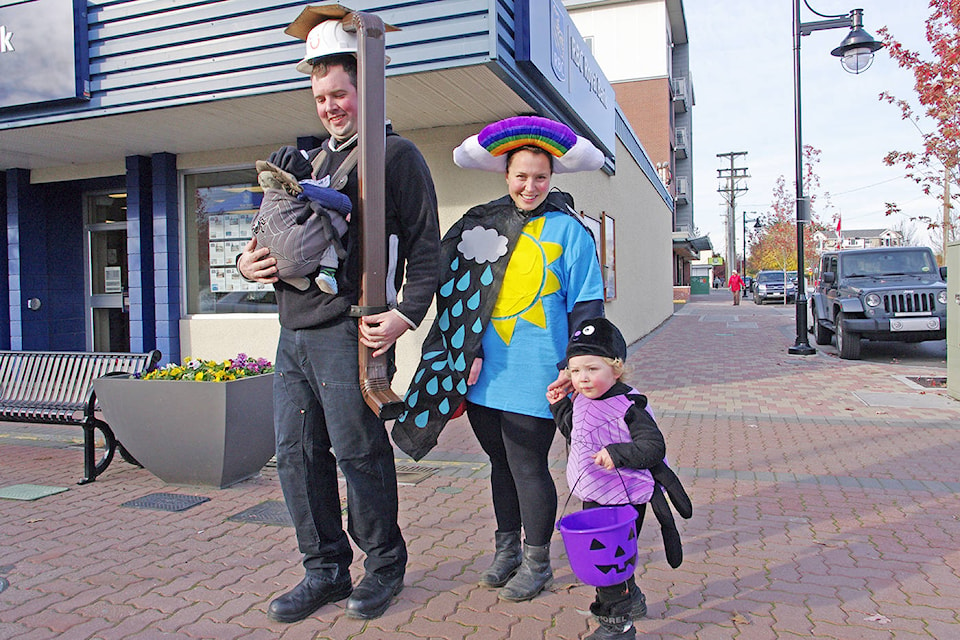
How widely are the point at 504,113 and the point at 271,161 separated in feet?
15.1

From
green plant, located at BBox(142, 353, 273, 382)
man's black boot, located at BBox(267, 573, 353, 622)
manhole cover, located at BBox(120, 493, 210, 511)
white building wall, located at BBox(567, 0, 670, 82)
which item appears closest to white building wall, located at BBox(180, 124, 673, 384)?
green plant, located at BBox(142, 353, 273, 382)

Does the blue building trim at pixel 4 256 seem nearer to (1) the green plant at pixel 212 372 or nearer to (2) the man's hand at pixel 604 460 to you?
(1) the green plant at pixel 212 372

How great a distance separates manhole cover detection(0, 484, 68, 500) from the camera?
4535 millimetres

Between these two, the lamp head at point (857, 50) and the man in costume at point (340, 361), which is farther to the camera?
the lamp head at point (857, 50)

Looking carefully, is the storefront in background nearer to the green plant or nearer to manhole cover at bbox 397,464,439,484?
the green plant

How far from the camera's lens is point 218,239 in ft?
27.7

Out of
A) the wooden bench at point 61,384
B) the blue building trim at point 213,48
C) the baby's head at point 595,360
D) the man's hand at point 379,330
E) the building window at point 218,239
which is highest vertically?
the blue building trim at point 213,48

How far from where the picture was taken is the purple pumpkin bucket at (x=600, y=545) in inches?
91.4

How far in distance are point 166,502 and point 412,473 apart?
60.5 inches

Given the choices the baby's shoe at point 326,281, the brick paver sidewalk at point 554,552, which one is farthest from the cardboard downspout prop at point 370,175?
the brick paver sidewalk at point 554,552

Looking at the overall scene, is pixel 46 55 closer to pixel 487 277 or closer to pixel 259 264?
pixel 259 264

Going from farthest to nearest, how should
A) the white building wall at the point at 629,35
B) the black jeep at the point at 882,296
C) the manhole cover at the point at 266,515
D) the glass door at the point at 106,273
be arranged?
1. the white building wall at the point at 629,35
2. the black jeep at the point at 882,296
3. the glass door at the point at 106,273
4. the manhole cover at the point at 266,515

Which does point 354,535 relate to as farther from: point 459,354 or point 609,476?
point 609,476

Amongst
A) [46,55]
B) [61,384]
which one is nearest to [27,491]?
[61,384]
